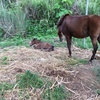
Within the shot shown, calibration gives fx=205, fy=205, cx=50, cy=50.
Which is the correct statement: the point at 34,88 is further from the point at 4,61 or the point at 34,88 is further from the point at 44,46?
the point at 44,46

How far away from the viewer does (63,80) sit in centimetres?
383

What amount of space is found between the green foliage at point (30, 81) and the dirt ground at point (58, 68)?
22cm

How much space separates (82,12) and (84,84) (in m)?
6.27

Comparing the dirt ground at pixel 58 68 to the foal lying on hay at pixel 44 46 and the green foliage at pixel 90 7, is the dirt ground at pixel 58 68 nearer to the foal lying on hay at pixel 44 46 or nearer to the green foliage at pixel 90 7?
the foal lying on hay at pixel 44 46

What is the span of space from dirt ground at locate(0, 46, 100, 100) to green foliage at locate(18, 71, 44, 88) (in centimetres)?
22

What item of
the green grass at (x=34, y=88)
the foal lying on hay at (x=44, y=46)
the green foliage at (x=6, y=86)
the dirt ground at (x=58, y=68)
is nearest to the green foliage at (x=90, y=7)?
the foal lying on hay at (x=44, y=46)

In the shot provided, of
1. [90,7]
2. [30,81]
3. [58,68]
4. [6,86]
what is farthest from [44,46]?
[90,7]

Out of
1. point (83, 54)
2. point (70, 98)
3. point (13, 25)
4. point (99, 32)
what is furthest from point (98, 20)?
point (13, 25)

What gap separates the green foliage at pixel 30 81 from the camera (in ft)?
11.6

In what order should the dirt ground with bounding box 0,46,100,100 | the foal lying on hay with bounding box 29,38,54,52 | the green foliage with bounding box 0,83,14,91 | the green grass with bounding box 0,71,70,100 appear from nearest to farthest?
the green grass with bounding box 0,71,70,100, the green foliage with bounding box 0,83,14,91, the dirt ground with bounding box 0,46,100,100, the foal lying on hay with bounding box 29,38,54,52

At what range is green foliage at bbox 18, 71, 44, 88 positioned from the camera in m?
3.55

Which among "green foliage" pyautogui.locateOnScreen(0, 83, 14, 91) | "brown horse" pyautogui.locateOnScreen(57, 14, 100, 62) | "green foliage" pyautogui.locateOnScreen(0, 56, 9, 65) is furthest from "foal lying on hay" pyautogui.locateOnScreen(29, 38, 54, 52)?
"green foliage" pyautogui.locateOnScreen(0, 83, 14, 91)

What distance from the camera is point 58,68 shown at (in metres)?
4.30

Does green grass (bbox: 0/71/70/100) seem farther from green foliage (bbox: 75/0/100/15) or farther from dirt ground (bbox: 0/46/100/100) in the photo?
green foliage (bbox: 75/0/100/15)
